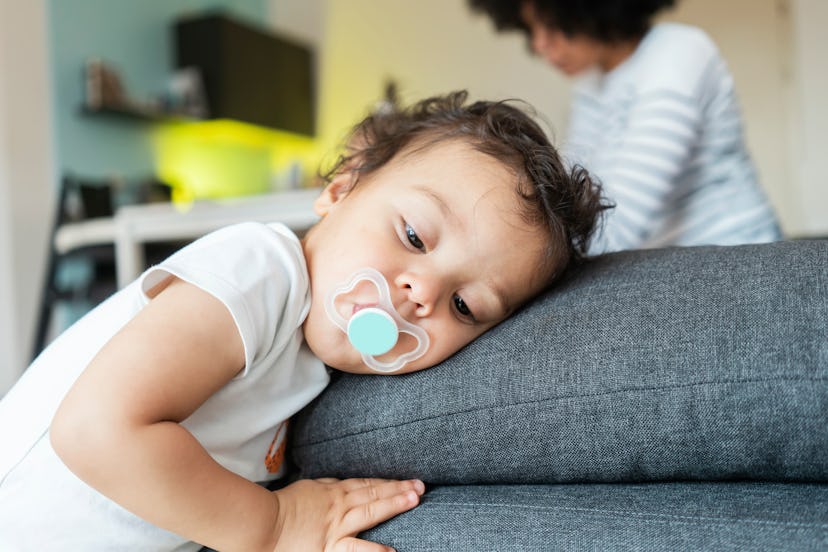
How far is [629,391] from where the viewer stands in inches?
26.5

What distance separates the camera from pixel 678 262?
0.81 metres

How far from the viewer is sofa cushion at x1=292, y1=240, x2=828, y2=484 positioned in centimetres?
63

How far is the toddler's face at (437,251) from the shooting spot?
0.78 meters

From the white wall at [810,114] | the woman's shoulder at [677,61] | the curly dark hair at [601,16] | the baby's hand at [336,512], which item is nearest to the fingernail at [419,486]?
the baby's hand at [336,512]

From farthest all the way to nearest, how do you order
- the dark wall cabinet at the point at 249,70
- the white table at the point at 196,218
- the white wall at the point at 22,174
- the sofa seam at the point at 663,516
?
the dark wall cabinet at the point at 249,70 → the white wall at the point at 22,174 → the white table at the point at 196,218 → the sofa seam at the point at 663,516

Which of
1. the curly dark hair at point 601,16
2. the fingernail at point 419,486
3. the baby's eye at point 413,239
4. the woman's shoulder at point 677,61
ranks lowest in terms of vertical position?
the fingernail at point 419,486

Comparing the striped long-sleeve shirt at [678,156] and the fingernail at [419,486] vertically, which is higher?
the striped long-sleeve shirt at [678,156]

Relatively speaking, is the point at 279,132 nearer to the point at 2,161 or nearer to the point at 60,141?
the point at 60,141

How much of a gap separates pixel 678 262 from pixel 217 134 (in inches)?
147

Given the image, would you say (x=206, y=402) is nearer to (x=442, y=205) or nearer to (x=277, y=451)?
(x=277, y=451)

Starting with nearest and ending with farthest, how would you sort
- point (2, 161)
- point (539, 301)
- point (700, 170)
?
point (539, 301)
point (700, 170)
point (2, 161)

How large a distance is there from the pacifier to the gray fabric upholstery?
0.47ft

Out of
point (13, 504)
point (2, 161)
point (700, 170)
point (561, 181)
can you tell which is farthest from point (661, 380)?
point (2, 161)

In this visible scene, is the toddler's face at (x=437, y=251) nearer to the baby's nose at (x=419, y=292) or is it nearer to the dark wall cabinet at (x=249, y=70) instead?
the baby's nose at (x=419, y=292)
